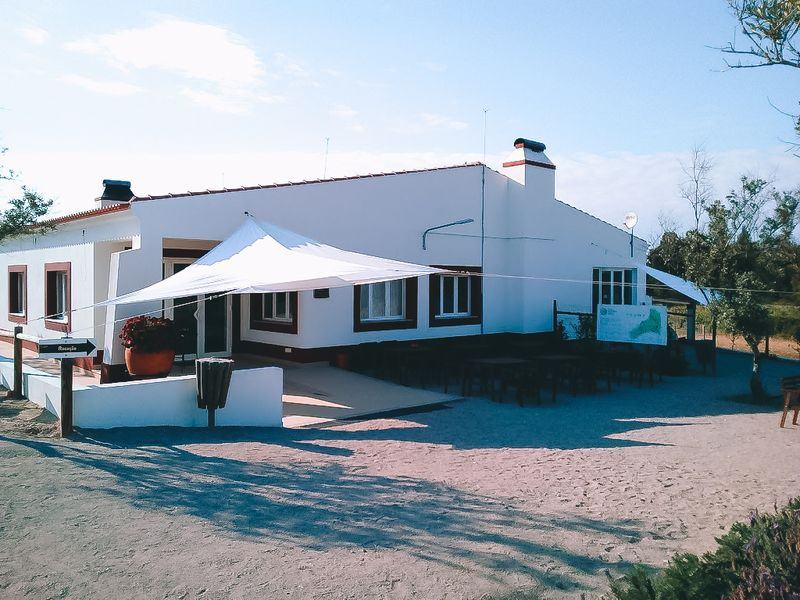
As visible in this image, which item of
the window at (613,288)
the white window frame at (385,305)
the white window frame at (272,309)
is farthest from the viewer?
the window at (613,288)

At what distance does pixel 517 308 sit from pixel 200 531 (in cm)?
1260

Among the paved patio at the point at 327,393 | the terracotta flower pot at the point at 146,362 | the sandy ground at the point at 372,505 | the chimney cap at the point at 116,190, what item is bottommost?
the sandy ground at the point at 372,505

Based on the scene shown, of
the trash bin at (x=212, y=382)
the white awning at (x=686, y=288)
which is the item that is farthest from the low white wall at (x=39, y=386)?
the white awning at (x=686, y=288)

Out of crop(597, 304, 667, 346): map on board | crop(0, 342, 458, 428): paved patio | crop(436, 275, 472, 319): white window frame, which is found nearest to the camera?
crop(0, 342, 458, 428): paved patio

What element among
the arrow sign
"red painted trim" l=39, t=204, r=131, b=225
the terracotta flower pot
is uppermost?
"red painted trim" l=39, t=204, r=131, b=225

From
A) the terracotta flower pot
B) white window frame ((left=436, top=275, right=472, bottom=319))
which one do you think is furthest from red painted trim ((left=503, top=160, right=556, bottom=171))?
the terracotta flower pot

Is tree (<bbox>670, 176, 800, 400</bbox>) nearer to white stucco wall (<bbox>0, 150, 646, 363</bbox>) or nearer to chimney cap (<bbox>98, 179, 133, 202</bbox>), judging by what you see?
white stucco wall (<bbox>0, 150, 646, 363</bbox>)

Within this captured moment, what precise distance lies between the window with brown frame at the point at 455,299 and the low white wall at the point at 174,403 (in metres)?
6.59

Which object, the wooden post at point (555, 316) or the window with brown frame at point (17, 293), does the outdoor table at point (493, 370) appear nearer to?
the wooden post at point (555, 316)

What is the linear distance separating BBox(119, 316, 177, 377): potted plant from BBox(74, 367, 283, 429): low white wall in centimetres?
165

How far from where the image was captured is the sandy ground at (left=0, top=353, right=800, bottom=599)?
4.41 meters

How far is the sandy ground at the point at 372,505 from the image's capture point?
4.41 metres

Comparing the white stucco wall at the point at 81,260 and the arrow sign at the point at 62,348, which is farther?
the white stucco wall at the point at 81,260

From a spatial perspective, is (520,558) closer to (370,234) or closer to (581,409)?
(581,409)
